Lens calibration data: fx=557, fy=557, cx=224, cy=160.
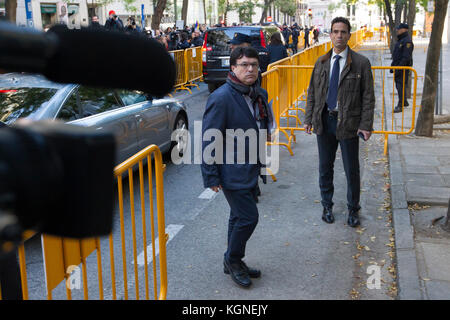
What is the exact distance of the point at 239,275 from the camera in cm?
425

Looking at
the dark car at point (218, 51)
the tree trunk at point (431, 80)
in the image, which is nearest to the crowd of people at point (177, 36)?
the dark car at point (218, 51)

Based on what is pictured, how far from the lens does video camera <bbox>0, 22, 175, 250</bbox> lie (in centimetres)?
74

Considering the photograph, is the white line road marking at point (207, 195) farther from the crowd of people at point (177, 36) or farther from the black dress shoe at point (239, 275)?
the black dress shoe at point (239, 275)

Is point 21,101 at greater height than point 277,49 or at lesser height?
lesser

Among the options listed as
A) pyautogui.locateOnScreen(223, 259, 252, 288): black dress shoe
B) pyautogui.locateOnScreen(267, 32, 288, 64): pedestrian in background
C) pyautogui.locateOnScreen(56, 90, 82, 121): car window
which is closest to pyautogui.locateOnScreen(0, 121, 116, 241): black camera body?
pyautogui.locateOnScreen(223, 259, 252, 288): black dress shoe

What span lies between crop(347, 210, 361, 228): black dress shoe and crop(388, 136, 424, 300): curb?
352mm

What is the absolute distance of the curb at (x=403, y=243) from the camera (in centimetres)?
404

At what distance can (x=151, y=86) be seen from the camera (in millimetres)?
961

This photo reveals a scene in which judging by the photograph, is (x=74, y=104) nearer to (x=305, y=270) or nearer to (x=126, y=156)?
(x=126, y=156)

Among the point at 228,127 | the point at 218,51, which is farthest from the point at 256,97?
the point at 218,51

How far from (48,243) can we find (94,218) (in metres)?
1.82

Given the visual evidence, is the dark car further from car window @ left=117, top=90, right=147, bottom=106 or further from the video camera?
the video camera

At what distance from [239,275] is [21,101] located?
291cm

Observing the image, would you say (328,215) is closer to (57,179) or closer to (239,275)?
(239,275)
